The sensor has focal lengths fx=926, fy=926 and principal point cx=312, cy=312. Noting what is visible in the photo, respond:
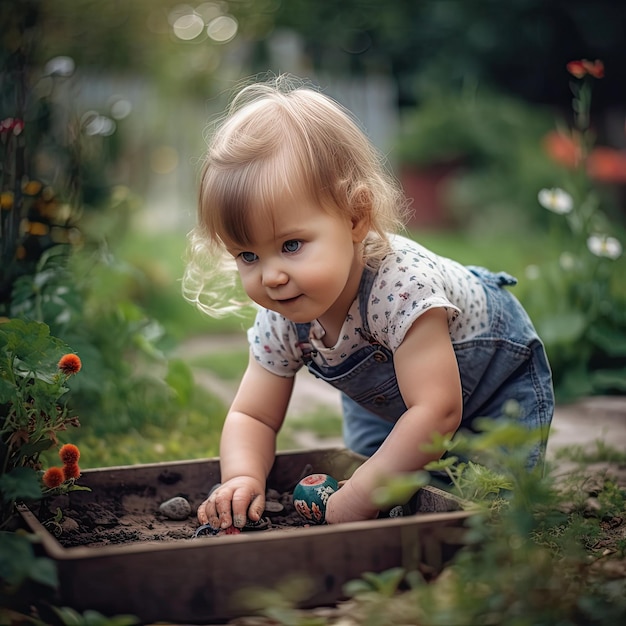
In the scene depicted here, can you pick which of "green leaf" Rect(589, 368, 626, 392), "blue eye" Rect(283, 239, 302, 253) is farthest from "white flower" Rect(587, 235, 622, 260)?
"blue eye" Rect(283, 239, 302, 253)

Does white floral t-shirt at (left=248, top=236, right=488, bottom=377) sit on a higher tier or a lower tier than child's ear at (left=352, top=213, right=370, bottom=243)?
lower

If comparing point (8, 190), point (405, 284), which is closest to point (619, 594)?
point (405, 284)

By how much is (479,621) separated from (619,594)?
0.78 feet

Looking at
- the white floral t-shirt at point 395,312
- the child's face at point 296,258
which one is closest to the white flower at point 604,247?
the white floral t-shirt at point 395,312

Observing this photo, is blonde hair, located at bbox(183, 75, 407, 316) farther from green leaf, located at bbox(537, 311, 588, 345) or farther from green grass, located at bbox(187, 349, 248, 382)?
green grass, located at bbox(187, 349, 248, 382)

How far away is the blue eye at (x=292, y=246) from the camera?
5.98 ft

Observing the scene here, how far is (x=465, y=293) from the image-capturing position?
2.14m

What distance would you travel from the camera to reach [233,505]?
1.90m

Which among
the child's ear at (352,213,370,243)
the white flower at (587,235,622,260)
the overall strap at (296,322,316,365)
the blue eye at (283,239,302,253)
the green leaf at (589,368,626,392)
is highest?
the child's ear at (352,213,370,243)

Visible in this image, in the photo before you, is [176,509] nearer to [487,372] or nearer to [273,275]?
[273,275]

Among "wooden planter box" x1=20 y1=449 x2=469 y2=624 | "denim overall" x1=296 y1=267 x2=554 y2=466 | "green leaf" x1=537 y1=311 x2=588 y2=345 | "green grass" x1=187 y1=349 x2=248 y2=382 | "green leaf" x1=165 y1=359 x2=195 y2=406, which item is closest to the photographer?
"wooden planter box" x1=20 y1=449 x2=469 y2=624

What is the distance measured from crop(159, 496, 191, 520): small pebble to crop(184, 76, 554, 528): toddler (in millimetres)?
110

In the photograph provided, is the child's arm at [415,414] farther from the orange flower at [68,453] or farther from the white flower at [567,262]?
the white flower at [567,262]

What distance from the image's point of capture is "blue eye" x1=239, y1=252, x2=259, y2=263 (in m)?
1.86
